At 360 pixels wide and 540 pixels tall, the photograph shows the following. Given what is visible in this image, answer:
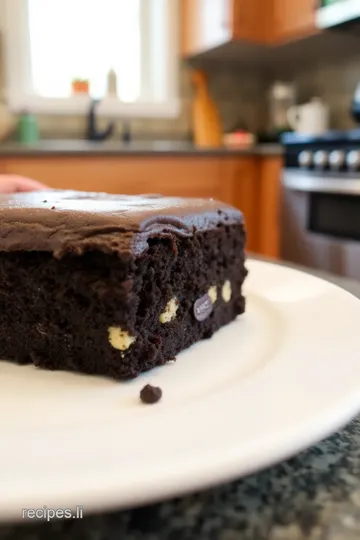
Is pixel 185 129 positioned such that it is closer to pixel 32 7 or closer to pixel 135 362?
pixel 32 7

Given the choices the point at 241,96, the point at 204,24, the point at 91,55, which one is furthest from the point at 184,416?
the point at 241,96

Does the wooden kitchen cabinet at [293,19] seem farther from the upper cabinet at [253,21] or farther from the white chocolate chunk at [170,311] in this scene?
the white chocolate chunk at [170,311]

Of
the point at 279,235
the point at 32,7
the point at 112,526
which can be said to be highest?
the point at 32,7

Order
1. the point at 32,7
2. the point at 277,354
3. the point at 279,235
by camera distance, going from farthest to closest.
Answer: the point at 32,7
the point at 279,235
the point at 277,354

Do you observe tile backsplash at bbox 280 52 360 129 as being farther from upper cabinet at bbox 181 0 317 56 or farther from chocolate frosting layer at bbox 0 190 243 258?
chocolate frosting layer at bbox 0 190 243 258

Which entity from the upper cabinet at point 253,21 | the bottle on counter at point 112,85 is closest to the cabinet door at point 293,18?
the upper cabinet at point 253,21

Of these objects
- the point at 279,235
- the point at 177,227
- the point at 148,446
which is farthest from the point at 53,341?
the point at 279,235

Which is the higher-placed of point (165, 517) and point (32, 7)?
point (32, 7)

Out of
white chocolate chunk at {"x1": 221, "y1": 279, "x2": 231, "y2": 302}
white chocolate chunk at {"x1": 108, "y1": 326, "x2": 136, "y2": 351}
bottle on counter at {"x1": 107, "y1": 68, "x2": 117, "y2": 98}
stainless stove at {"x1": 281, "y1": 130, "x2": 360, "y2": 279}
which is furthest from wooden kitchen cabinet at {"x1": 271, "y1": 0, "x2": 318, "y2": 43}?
white chocolate chunk at {"x1": 108, "y1": 326, "x2": 136, "y2": 351}
